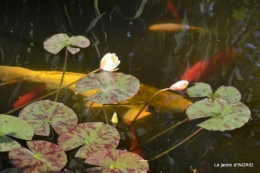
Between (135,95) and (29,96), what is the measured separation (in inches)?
17.2

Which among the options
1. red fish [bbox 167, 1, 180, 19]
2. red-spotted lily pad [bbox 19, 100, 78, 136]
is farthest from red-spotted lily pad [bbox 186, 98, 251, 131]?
red fish [bbox 167, 1, 180, 19]

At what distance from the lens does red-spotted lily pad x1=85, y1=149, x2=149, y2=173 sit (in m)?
1.23

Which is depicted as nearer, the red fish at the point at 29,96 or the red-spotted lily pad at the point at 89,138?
the red-spotted lily pad at the point at 89,138

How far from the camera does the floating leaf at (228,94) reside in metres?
1.55

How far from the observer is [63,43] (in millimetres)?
1914

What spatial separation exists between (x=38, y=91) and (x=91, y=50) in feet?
1.38

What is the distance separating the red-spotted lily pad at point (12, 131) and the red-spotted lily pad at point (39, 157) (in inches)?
1.2

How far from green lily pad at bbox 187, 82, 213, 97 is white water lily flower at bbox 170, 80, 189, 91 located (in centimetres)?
4

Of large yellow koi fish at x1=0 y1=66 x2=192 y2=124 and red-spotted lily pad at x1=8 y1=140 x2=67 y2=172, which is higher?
large yellow koi fish at x1=0 y1=66 x2=192 y2=124

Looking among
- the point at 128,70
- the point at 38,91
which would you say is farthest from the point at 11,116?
the point at 128,70

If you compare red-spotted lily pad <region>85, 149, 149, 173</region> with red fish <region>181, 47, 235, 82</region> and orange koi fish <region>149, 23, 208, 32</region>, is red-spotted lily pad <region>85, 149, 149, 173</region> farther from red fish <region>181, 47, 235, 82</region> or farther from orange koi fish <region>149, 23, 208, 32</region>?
orange koi fish <region>149, 23, 208, 32</region>

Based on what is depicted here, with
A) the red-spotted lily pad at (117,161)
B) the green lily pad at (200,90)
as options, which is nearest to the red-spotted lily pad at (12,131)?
the red-spotted lily pad at (117,161)

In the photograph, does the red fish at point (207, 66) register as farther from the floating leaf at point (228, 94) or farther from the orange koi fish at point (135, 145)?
the orange koi fish at point (135, 145)

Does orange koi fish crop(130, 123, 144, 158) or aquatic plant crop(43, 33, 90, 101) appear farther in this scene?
aquatic plant crop(43, 33, 90, 101)
